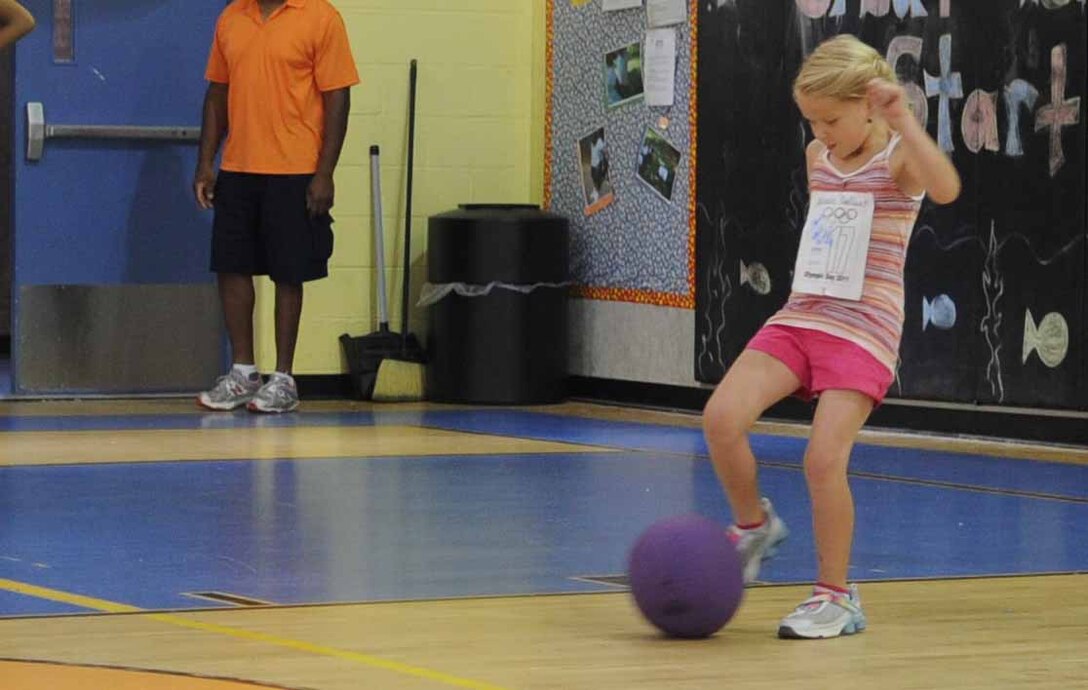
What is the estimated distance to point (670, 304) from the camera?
9.37m

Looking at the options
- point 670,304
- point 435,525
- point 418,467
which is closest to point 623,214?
point 670,304

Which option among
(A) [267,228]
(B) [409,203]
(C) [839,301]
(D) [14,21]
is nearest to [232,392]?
(A) [267,228]

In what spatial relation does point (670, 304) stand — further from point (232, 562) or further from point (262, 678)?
point (262, 678)

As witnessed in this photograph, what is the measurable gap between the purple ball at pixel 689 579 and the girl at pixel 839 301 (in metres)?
0.19

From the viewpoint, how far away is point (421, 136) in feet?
33.2

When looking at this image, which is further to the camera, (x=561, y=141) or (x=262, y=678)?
(x=561, y=141)

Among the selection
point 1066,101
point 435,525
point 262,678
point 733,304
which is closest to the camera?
point 262,678

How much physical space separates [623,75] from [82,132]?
236 centimetres

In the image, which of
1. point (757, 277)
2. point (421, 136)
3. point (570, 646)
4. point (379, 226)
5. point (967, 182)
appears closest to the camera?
point (570, 646)

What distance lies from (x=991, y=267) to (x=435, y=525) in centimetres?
302

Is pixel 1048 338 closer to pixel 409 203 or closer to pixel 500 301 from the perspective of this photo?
pixel 500 301

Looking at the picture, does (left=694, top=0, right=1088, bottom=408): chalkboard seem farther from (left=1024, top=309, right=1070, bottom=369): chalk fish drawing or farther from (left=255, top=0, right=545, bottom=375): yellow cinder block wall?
Result: (left=255, top=0, right=545, bottom=375): yellow cinder block wall

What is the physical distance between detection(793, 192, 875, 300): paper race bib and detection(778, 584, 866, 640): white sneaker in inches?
22.6

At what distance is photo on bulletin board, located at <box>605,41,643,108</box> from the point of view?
951 cm
